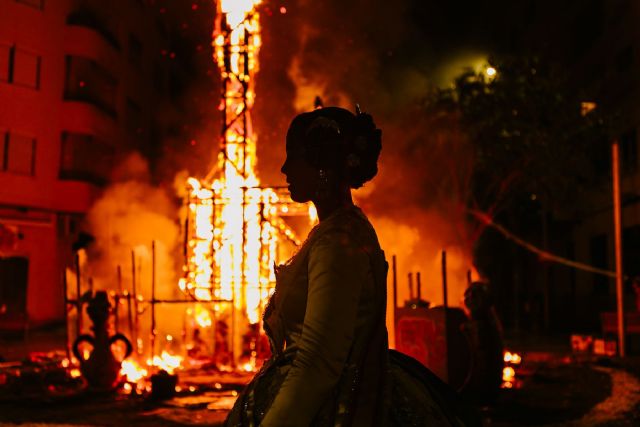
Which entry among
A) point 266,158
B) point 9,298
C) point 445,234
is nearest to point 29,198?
point 9,298

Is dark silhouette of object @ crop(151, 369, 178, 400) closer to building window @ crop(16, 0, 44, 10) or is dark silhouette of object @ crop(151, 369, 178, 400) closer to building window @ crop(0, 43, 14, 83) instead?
building window @ crop(0, 43, 14, 83)

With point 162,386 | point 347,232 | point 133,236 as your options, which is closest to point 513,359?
point 162,386

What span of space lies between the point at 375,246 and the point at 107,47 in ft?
93.0

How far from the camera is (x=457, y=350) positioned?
27.6ft

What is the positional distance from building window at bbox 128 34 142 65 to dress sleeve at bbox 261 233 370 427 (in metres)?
31.8

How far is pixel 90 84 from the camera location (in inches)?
1092

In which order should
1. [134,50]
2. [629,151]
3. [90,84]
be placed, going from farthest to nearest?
[134,50] < [90,84] < [629,151]

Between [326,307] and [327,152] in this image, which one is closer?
[326,307]

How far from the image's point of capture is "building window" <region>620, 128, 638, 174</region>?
2483 cm

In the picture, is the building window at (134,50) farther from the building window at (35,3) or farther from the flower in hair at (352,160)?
the flower in hair at (352,160)

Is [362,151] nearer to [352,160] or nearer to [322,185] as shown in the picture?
[352,160]

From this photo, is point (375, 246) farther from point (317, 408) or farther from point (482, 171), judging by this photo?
point (482, 171)

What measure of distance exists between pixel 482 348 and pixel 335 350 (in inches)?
274

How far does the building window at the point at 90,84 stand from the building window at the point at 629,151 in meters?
19.8
